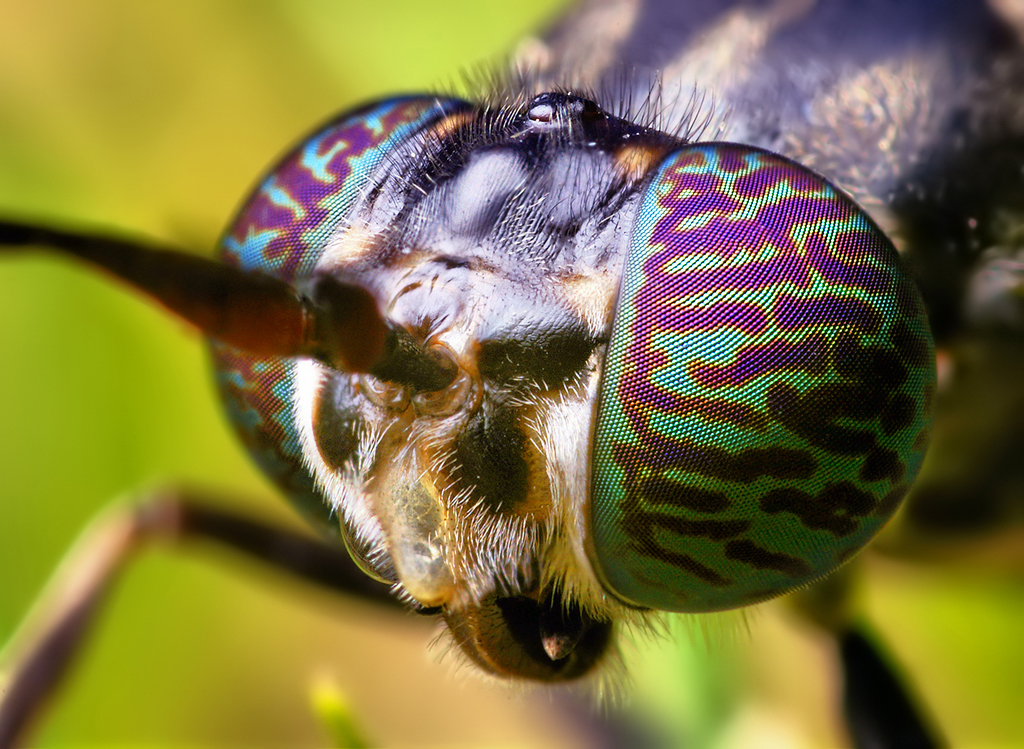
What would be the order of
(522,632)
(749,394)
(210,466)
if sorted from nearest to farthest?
(749,394), (522,632), (210,466)

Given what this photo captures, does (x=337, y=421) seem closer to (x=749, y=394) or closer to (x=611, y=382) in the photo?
(x=611, y=382)

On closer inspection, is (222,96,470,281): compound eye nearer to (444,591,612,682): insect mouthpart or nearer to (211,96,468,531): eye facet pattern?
(211,96,468,531): eye facet pattern

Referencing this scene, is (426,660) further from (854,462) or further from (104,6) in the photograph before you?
(854,462)

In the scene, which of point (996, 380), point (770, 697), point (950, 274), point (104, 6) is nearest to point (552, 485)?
point (950, 274)

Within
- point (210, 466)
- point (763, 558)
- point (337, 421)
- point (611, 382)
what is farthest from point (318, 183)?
point (210, 466)

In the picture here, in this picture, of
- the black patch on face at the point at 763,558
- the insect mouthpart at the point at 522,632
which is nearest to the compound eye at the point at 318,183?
the insect mouthpart at the point at 522,632

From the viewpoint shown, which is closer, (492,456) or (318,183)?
(492,456)

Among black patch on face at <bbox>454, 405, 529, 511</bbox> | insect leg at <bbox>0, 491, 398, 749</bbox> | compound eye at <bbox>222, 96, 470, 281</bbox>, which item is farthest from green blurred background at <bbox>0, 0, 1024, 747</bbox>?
black patch on face at <bbox>454, 405, 529, 511</bbox>
